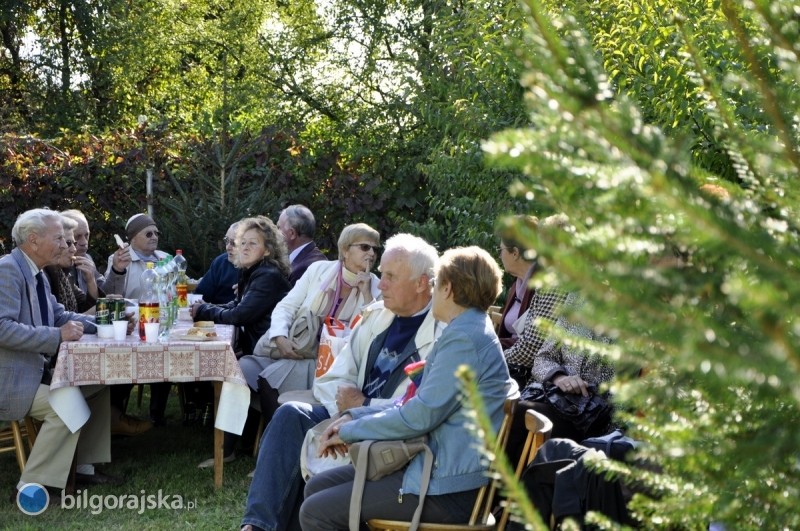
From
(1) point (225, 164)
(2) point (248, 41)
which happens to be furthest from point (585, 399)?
(2) point (248, 41)

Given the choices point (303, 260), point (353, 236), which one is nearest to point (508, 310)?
point (353, 236)

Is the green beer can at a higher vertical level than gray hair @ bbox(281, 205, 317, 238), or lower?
lower

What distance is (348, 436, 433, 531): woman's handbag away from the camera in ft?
11.4

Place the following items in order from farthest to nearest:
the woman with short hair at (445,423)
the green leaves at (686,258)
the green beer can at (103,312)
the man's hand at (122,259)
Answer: the man's hand at (122,259)
the green beer can at (103,312)
the woman with short hair at (445,423)
the green leaves at (686,258)

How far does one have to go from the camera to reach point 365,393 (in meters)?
4.46

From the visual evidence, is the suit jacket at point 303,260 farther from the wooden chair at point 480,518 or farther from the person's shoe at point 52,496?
the wooden chair at point 480,518

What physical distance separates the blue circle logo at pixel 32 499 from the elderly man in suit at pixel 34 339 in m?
0.04

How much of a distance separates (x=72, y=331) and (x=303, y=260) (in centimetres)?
222


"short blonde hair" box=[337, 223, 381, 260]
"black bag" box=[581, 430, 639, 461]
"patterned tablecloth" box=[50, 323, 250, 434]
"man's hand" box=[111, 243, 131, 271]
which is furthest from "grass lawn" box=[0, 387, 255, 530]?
"black bag" box=[581, 430, 639, 461]

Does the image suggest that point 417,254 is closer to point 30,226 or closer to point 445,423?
point 445,423

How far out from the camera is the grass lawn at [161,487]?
512 centimetres

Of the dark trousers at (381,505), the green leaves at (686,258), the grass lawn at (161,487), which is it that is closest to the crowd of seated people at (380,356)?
the dark trousers at (381,505)

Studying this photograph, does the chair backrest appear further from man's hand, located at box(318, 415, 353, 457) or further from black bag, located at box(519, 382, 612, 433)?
black bag, located at box(519, 382, 612, 433)

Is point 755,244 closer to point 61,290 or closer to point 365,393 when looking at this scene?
point 365,393
